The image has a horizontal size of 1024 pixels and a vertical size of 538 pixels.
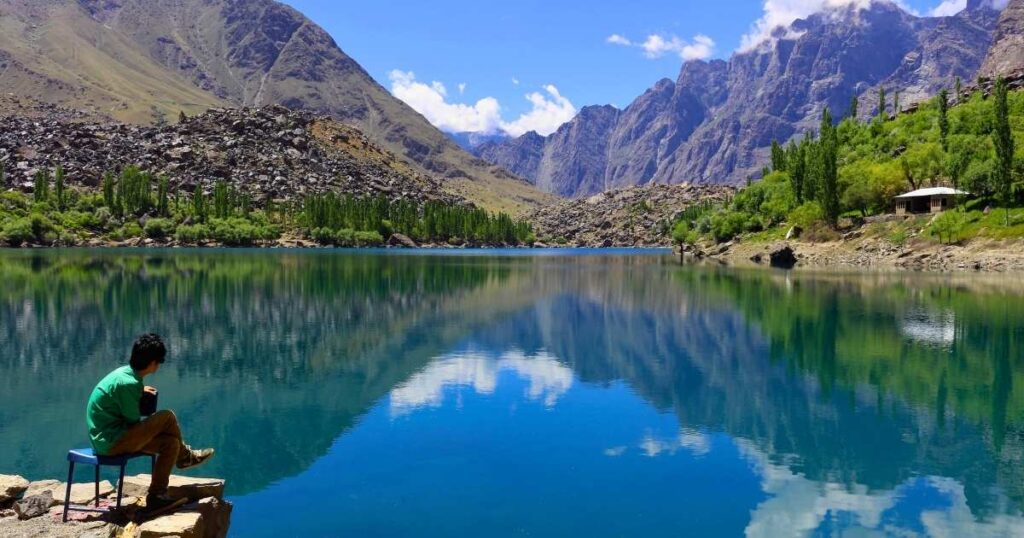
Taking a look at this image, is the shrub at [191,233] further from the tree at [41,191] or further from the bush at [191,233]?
the tree at [41,191]

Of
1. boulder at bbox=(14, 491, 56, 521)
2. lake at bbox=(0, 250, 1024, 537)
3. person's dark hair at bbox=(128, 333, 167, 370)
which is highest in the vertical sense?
person's dark hair at bbox=(128, 333, 167, 370)

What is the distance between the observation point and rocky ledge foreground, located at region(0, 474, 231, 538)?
11508 millimetres

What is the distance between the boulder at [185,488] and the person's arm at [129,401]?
65.6 inches

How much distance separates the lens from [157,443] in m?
12.3

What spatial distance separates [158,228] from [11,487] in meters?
194

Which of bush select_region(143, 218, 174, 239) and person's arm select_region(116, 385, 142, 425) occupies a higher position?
bush select_region(143, 218, 174, 239)

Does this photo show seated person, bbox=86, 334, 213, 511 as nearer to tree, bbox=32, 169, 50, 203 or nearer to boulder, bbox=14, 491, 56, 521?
boulder, bbox=14, 491, 56, 521

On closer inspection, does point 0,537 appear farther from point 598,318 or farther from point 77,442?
point 598,318

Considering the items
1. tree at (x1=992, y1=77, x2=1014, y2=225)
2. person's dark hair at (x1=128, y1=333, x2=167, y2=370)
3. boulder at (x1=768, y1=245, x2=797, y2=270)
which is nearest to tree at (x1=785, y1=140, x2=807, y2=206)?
boulder at (x1=768, y1=245, x2=797, y2=270)

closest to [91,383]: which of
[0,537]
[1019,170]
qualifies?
[0,537]

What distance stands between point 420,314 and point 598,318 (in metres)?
13.8

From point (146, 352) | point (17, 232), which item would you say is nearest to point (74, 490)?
point (146, 352)

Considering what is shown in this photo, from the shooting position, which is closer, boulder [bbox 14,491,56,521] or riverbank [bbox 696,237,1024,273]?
boulder [bbox 14,491,56,521]

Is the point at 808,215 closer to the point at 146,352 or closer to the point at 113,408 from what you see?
the point at 146,352
